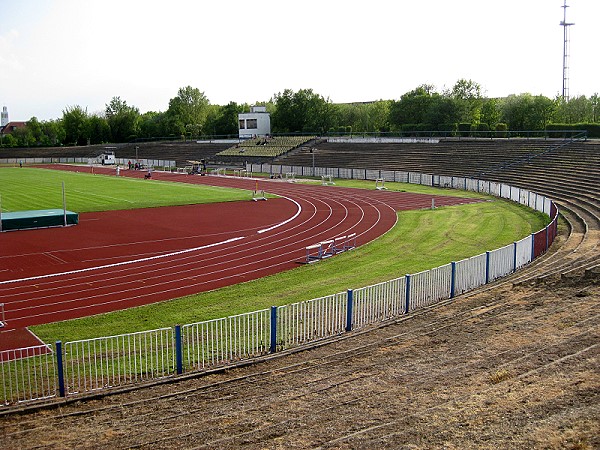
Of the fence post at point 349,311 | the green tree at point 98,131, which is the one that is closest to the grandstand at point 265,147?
the green tree at point 98,131

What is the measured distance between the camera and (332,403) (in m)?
11.7

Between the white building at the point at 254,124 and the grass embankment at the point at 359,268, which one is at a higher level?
the white building at the point at 254,124

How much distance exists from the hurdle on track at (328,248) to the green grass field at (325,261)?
0.60 m

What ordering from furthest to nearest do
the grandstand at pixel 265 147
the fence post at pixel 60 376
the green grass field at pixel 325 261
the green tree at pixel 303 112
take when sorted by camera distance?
the green tree at pixel 303 112
the grandstand at pixel 265 147
the green grass field at pixel 325 261
the fence post at pixel 60 376

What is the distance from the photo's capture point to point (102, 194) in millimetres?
57406

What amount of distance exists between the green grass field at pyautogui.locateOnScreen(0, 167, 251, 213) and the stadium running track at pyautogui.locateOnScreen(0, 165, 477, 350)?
4.10m

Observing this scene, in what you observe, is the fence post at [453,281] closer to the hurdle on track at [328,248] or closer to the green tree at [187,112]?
the hurdle on track at [328,248]

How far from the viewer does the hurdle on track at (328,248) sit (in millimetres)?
28875

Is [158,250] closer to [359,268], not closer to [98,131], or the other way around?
[359,268]

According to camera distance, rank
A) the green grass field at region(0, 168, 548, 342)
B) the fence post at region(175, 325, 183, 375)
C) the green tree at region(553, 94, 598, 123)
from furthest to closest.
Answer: the green tree at region(553, 94, 598, 123), the green grass field at region(0, 168, 548, 342), the fence post at region(175, 325, 183, 375)

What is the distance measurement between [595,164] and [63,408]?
4996cm

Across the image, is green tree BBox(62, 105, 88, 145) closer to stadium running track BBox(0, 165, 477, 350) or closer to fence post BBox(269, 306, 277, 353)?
stadium running track BBox(0, 165, 477, 350)

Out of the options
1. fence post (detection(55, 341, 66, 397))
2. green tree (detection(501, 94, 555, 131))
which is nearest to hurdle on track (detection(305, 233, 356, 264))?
fence post (detection(55, 341, 66, 397))

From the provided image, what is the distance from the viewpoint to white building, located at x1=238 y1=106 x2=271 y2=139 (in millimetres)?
117125
